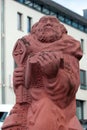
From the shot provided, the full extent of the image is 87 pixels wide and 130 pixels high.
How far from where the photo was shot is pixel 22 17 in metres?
34.4

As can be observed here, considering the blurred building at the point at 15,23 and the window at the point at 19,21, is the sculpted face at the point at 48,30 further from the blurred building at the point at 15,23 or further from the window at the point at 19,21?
the window at the point at 19,21

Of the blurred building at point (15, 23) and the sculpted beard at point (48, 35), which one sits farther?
the blurred building at point (15, 23)

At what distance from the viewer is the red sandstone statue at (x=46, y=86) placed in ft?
20.9

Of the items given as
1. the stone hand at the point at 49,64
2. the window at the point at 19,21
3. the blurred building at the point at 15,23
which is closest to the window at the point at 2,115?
the blurred building at the point at 15,23

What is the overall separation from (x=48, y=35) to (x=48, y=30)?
0.08m

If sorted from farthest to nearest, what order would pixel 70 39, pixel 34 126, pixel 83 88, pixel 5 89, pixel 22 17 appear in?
pixel 83 88
pixel 22 17
pixel 5 89
pixel 70 39
pixel 34 126

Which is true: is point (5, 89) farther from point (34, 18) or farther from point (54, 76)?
point (54, 76)

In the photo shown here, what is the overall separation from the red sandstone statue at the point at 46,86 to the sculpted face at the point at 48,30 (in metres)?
0.07

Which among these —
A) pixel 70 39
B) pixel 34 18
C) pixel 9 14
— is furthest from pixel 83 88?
pixel 70 39

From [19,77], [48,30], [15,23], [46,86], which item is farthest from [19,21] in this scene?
[46,86]

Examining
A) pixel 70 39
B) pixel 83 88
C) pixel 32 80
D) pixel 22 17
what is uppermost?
pixel 22 17

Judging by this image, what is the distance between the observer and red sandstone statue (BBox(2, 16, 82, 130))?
6.37 meters

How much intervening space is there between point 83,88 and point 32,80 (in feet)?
119

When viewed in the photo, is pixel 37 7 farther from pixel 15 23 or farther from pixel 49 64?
pixel 49 64
